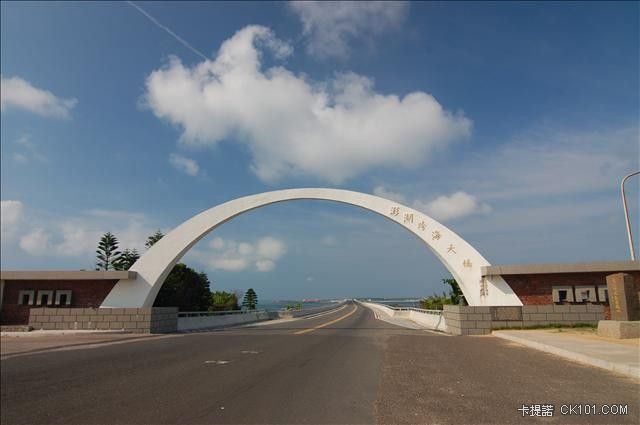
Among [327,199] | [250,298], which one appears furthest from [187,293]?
[250,298]

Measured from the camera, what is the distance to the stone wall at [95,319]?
21.8 m

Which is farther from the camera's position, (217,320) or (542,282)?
(217,320)

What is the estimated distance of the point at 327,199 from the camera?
28.2m

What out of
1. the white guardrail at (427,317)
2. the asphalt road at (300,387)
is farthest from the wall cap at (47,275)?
the white guardrail at (427,317)

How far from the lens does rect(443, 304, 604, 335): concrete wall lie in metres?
19.7

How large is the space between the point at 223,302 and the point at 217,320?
16.1 meters

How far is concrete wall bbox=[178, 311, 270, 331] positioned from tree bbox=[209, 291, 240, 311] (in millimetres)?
3306

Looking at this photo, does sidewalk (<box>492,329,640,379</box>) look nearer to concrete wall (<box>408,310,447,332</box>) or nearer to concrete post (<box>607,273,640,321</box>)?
concrete post (<box>607,273,640,321</box>)

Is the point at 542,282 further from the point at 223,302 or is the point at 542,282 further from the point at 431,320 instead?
the point at 223,302

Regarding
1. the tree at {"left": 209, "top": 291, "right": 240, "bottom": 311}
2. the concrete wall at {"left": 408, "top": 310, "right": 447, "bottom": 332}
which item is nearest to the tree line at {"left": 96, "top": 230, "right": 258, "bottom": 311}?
the tree at {"left": 209, "top": 291, "right": 240, "bottom": 311}

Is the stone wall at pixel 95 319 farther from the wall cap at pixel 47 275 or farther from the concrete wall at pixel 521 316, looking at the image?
the concrete wall at pixel 521 316

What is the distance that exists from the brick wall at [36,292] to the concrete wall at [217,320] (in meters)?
4.86

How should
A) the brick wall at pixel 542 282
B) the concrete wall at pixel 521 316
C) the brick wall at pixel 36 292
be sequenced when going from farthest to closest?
1. the brick wall at pixel 36 292
2. the brick wall at pixel 542 282
3. the concrete wall at pixel 521 316

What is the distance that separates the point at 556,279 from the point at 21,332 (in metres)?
25.4
